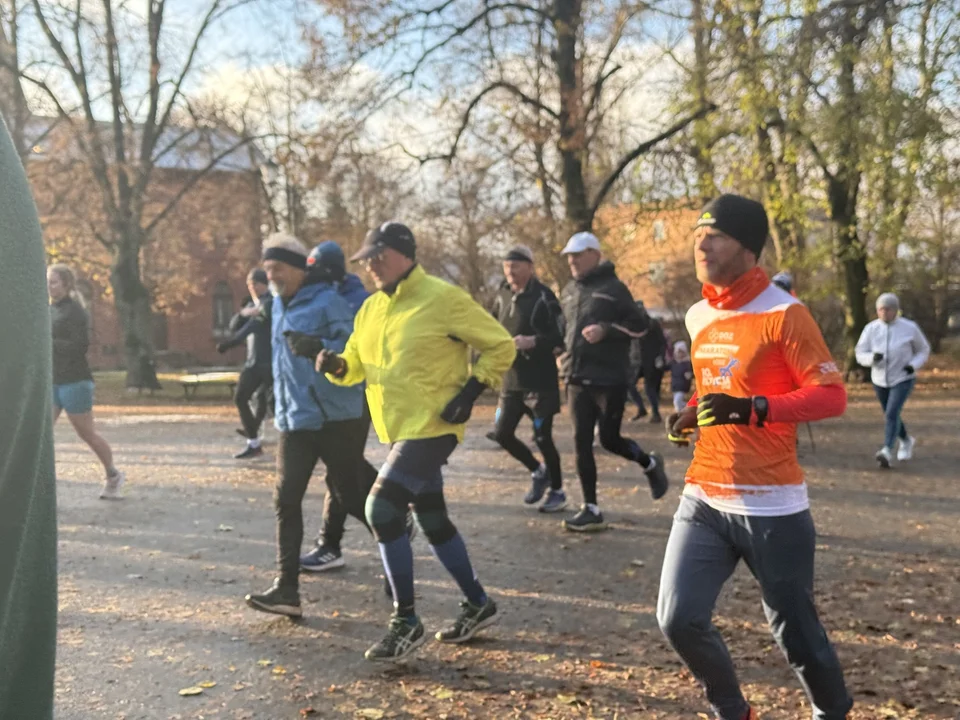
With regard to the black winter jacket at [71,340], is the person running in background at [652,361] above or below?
below

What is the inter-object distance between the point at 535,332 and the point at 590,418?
1.03 metres

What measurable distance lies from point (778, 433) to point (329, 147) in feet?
49.6

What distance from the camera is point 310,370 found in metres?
5.30

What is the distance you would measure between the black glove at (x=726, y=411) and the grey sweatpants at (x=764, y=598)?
15.7 inches

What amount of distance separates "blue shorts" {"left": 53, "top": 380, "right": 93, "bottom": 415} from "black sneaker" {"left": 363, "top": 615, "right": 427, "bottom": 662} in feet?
16.3

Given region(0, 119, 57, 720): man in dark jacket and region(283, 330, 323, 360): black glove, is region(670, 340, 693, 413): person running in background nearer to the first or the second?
region(283, 330, 323, 360): black glove

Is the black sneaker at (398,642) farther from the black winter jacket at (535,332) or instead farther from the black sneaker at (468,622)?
the black winter jacket at (535,332)

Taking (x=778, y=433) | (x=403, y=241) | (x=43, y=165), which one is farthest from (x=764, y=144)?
(x=43, y=165)

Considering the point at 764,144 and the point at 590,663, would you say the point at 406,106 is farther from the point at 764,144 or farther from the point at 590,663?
the point at 590,663

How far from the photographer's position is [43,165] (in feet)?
85.1

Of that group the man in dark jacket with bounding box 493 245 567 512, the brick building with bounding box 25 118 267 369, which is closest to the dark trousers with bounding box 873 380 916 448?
the man in dark jacket with bounding box 493 245 567 512

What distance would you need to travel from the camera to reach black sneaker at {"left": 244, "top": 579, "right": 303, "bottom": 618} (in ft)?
16.1

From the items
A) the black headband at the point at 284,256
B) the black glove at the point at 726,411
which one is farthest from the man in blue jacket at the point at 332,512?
the black glove at the point at 726,411

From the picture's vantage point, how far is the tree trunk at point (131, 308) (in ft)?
83.4
